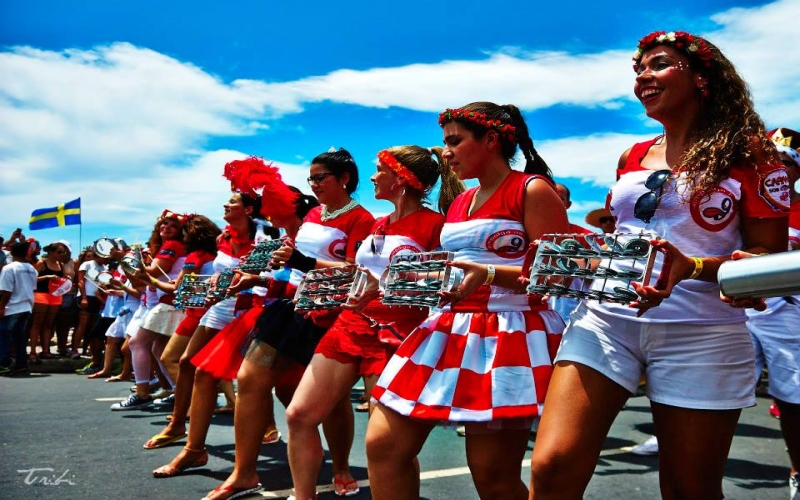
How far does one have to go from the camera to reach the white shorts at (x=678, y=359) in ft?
7.01

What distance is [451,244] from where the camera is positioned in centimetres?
294

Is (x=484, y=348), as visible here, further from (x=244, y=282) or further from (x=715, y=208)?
(x=244, y=282)

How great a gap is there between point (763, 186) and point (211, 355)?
3.64 m

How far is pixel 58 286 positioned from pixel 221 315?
8070 mm

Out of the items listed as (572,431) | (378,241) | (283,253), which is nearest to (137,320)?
(283,253)

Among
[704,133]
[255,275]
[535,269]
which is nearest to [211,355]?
[255,275]

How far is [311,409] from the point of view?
140 inches

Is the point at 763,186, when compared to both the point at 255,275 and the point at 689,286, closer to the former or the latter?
the point at 689,286

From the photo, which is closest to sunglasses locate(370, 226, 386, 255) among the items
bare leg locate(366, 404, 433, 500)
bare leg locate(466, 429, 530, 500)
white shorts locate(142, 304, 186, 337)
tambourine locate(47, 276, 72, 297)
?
bare leg locate(366, 404, 433, 500)

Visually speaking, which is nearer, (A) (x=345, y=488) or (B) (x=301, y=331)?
(B) (x=301, y=331)

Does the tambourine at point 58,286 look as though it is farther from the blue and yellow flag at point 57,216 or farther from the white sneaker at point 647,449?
the white sneaker at point 647,449

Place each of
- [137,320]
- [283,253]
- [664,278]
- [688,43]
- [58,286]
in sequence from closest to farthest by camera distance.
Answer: [664,278] < [688,43] < [283,253] < [137,320] < [58,286]

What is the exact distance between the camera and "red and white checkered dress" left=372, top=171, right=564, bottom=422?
2.58 metres

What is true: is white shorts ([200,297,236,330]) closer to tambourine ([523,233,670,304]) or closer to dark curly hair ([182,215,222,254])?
dark curly hair ([182,215,222,254])
